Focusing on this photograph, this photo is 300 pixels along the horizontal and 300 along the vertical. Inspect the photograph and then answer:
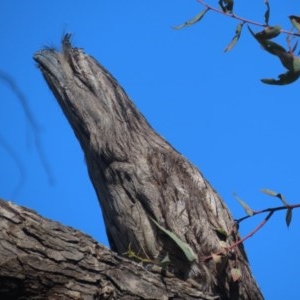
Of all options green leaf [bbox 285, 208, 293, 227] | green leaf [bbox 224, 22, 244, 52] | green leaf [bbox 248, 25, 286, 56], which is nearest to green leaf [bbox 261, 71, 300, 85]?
green leaf [bbox 248, 25, 286, 56]

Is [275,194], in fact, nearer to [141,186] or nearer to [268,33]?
[268,33]

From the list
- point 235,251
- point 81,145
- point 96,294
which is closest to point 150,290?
point 96,294

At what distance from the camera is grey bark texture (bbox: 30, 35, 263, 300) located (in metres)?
2.66

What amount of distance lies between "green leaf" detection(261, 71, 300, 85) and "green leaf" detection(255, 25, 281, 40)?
13 cm

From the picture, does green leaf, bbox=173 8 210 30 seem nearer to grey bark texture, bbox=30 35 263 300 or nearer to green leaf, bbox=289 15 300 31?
green leaf, bbox=289 15 300 31

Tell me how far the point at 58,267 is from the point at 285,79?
960 mm

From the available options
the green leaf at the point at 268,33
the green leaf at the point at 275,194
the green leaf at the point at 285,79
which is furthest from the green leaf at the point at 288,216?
the green leaf at the point at 268,33

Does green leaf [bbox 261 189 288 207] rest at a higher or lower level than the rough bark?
higher

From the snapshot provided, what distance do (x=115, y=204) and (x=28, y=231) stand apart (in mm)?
1073

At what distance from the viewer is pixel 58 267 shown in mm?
1766

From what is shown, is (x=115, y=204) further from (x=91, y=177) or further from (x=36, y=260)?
(x=36, y=260)

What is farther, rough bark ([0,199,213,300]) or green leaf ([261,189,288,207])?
green leaf ([261,189,288,207])

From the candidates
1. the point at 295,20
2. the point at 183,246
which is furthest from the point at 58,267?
the point at 295,20

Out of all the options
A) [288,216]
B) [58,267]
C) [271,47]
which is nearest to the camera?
[271,47]
